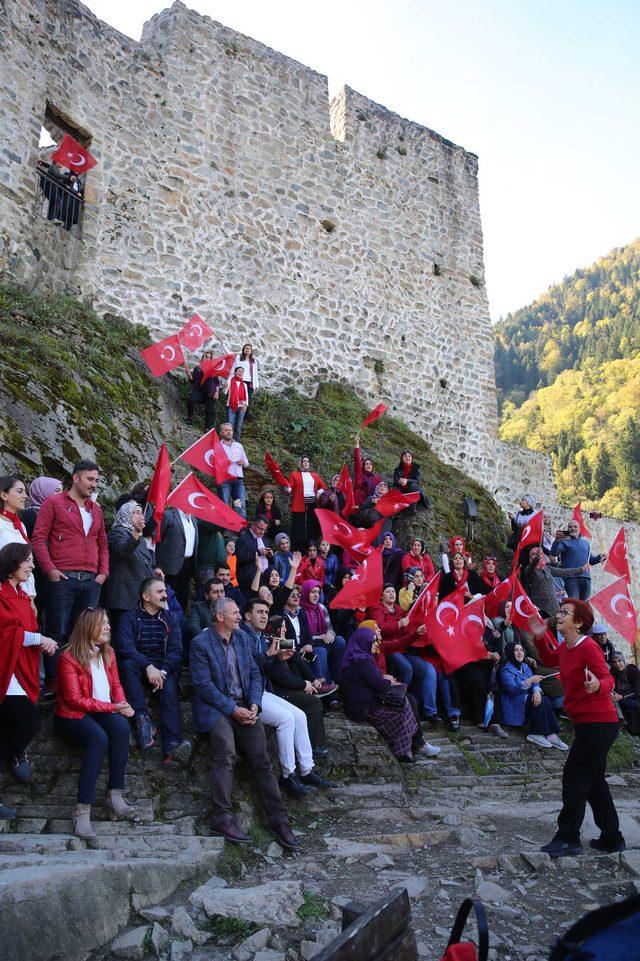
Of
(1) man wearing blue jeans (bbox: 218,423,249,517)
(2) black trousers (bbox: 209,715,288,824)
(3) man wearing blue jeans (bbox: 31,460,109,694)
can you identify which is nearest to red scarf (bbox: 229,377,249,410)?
(1) man wearing blue jeans (bbox: 218,423,249,517)

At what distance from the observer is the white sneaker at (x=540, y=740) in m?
8.89

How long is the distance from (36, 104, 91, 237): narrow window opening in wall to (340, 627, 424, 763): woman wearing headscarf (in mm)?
8640

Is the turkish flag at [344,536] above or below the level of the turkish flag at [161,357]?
below

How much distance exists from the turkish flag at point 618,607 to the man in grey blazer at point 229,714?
488 centimetres

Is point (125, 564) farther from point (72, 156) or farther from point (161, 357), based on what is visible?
point (72, 156)

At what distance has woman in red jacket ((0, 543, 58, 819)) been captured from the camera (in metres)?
4.96

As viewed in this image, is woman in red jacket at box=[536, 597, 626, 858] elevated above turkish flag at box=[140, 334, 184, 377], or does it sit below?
below

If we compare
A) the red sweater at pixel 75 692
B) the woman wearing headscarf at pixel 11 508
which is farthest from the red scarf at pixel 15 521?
the red sweater at pixel 75 692

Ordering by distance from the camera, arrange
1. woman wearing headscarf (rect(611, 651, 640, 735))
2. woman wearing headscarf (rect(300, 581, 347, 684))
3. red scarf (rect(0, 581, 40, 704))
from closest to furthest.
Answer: red scarf (rect(0, 581, 40, 704)) → woman wearing headscarf (rect(300, 581, 347, 684)) → woman wearing headscarf (rect(611, 651, 640, 735))

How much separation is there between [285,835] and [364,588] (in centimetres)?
346

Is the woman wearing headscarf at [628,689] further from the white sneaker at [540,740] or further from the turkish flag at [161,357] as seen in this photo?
the turkish flag at [161,357]

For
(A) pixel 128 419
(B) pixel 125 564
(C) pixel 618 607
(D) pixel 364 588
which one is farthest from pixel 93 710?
(C) pixel 618 607

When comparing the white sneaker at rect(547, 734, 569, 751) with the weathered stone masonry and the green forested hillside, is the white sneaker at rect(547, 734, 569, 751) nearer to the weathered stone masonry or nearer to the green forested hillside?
the weathered stone masonry

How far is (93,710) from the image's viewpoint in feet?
17.1
